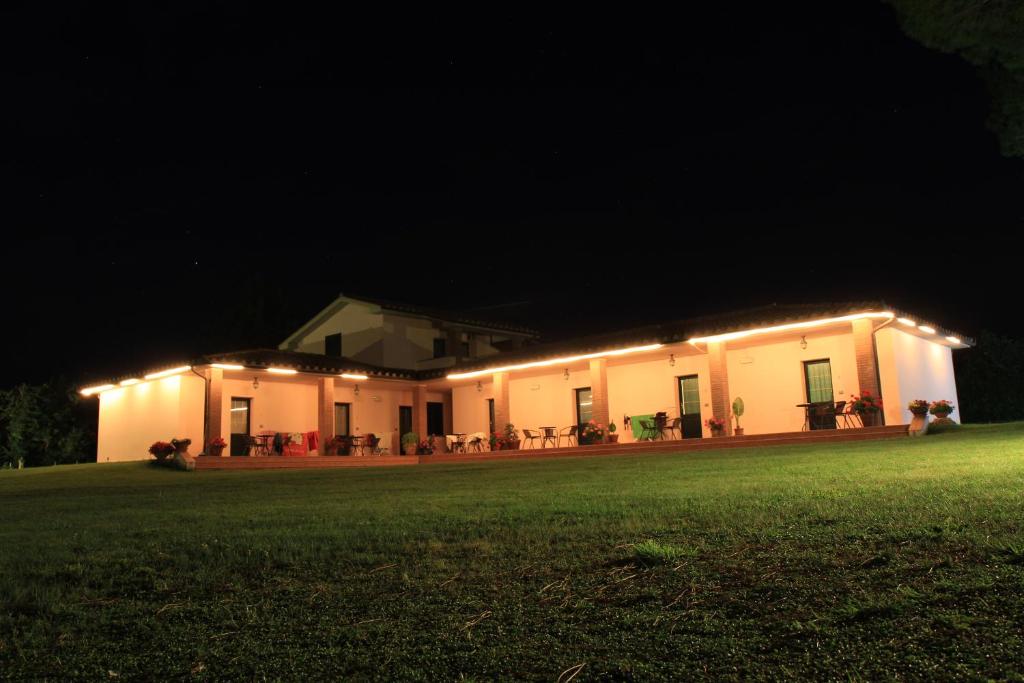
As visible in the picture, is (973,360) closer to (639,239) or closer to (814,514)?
(814,514)

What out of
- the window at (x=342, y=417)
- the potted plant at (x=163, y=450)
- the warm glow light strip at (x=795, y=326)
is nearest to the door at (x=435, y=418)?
the window at (x=342, y=417)

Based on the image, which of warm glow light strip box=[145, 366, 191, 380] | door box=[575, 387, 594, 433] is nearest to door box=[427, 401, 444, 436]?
door box=[575, 387, 594, 433]

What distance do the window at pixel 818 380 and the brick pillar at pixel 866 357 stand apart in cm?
157

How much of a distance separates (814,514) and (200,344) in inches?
1926

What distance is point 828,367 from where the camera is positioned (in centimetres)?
1888

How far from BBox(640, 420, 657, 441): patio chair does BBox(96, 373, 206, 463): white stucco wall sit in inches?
491

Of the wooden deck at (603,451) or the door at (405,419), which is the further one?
the door at (405,419)

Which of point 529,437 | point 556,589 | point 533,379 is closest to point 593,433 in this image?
point 529,437

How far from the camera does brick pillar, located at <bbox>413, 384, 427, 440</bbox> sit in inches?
1069

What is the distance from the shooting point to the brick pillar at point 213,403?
810 inches

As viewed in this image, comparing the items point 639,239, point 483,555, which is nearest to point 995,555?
point 483,555

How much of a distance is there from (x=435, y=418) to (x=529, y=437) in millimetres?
5810

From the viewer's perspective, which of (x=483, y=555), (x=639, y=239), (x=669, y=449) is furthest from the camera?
(x=639, y=239)

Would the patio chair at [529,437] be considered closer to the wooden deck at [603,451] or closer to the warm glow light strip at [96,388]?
the wooden deck at [603,451]
